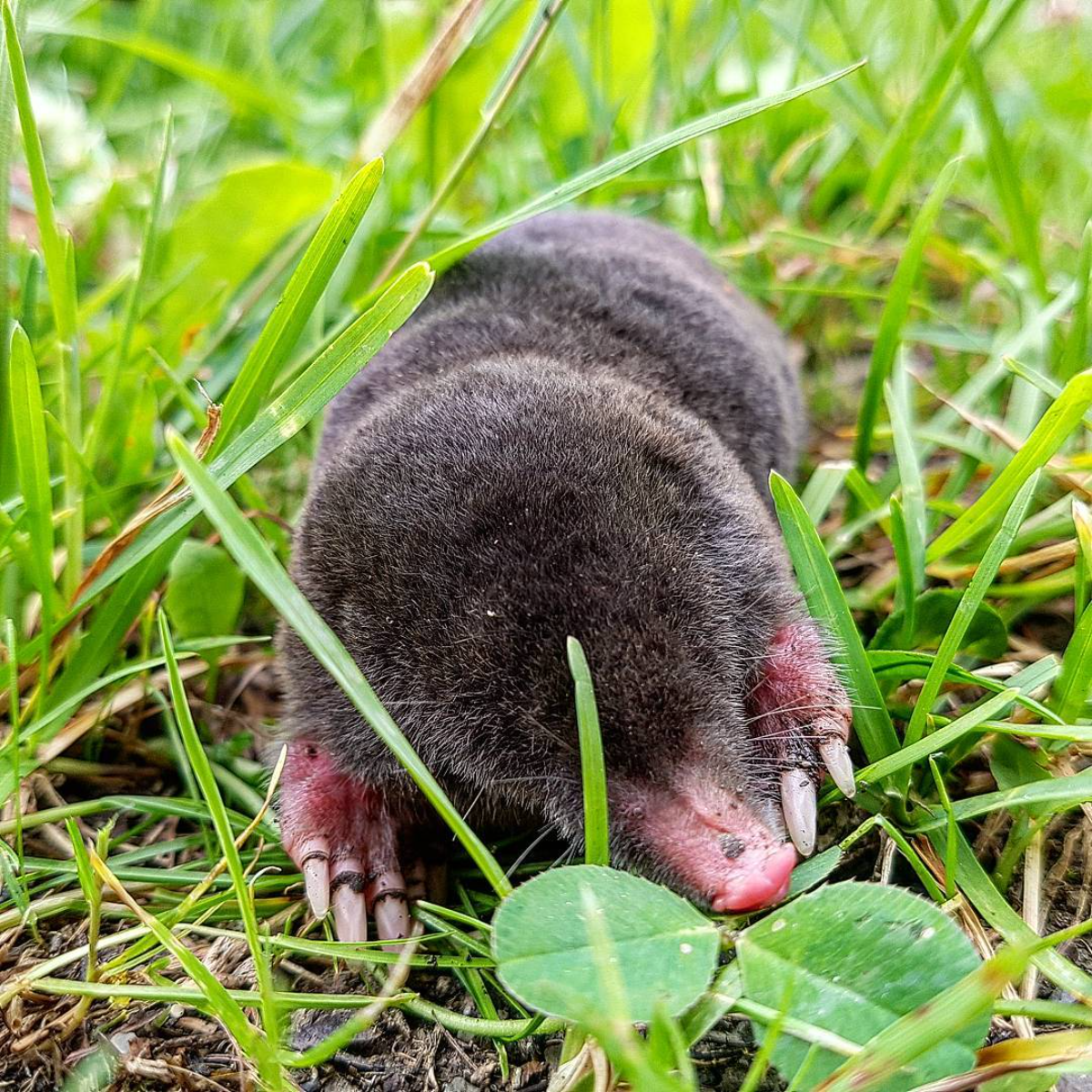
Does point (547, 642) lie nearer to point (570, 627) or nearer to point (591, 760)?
point (570, 627)

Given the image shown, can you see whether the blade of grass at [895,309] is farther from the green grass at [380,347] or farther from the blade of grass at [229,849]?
the blade of grass at [229,849]

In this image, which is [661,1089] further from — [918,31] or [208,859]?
[918,31]

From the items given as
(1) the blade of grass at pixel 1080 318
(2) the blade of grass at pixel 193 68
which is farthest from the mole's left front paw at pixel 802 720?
(2) the blade of grass at pixel 193 68

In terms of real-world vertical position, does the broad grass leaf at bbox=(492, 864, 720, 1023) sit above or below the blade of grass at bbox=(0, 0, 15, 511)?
below

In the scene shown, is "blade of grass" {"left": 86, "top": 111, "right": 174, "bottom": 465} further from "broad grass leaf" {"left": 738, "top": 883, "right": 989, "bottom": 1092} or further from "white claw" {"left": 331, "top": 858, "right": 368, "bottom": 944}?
"broad grass leaf" {"left": 738, "top": 883, "right": 989, "bottom": 1092}

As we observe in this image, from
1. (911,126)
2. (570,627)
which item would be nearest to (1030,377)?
(570,627)

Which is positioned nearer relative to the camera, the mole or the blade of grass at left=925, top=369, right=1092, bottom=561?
the mole

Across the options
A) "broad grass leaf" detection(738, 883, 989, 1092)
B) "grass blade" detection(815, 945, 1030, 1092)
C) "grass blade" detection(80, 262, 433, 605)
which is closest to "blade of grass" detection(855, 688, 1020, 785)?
"broad grass leaf" detection(738, 883, 989, 1092)
